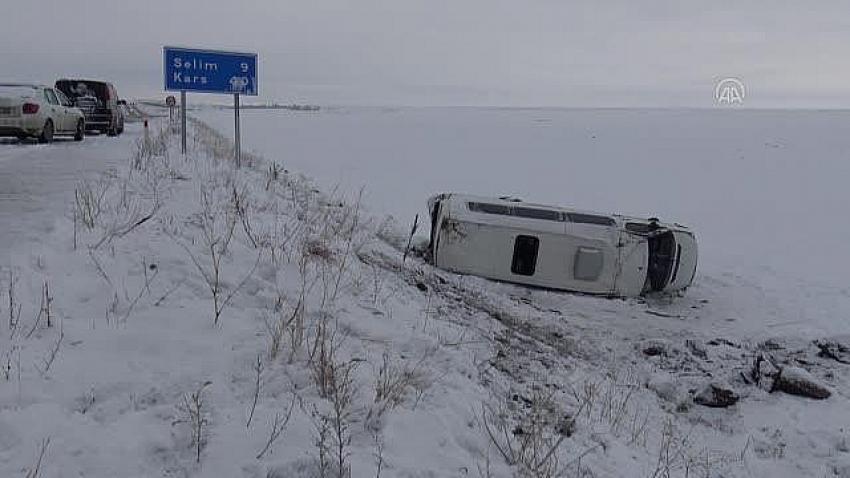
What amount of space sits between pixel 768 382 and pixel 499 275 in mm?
3438

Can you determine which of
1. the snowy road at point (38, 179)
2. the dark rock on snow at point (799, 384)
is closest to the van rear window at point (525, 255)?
the dark rock on snow at point (799, 384)

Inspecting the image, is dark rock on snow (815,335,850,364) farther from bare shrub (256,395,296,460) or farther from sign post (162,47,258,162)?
sign post (162,47,258,162)

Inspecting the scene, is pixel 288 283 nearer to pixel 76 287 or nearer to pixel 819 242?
pixel 76 287

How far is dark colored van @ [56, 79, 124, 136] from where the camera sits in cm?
2408

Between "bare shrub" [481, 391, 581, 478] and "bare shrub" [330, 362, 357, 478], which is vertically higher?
"bare shrub" [330, 362, 357, 478]

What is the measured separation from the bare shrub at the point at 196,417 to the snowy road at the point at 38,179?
220 centimetres

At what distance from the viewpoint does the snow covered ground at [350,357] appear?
3549 millimetres

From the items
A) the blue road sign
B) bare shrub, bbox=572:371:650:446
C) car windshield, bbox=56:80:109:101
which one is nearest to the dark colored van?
car windshield, bbox=56:80:109:101

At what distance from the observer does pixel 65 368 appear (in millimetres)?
3875

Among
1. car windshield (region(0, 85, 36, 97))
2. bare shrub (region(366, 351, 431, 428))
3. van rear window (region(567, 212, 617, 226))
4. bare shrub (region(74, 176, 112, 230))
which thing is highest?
car windshield (region(0, 85, 36, 97))

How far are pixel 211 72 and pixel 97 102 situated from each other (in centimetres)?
1215

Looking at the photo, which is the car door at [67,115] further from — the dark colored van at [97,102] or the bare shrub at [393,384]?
the bare shrub at [393,384]

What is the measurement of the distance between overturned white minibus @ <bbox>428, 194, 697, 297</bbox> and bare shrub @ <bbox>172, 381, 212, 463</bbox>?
571cm

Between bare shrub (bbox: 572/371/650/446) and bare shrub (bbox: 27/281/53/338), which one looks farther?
bare shrub (bbox: 572/371/650/446)
